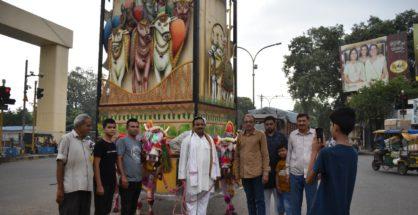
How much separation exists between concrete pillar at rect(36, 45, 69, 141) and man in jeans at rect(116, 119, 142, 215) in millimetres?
35631

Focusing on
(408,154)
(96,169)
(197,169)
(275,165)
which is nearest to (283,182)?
(275,165)

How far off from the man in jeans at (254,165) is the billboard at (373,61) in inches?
1475

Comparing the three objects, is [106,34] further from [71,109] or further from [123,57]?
[71,109]

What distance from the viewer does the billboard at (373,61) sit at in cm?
3997

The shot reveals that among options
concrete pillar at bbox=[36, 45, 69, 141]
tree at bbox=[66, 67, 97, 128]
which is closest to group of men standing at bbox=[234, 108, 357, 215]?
concrete pillar at bbox=[36, 45, 69, 141]

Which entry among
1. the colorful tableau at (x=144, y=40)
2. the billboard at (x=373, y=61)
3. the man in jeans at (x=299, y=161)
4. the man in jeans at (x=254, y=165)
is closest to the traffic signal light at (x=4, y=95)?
the colorful tableau at (x=144, y=40)

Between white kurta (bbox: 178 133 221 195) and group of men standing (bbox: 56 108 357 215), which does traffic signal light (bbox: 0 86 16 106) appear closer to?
group of men standing (bbox: 56 108 357 215)

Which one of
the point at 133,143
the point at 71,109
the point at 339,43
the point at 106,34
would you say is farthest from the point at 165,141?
the point at 71,109

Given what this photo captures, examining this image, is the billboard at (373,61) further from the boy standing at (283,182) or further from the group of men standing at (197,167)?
the group of men standing at (197,167)

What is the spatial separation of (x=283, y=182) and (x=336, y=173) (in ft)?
10.3

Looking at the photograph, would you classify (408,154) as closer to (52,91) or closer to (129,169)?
(129,169)

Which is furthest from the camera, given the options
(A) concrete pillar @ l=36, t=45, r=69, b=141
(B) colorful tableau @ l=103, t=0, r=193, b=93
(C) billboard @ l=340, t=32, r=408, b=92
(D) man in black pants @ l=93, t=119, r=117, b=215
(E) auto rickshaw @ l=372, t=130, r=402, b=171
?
(C) billboard @ l=340, t=32, r=408, b=92

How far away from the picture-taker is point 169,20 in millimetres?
9445

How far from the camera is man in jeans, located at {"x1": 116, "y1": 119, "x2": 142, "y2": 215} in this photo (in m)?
6.04
